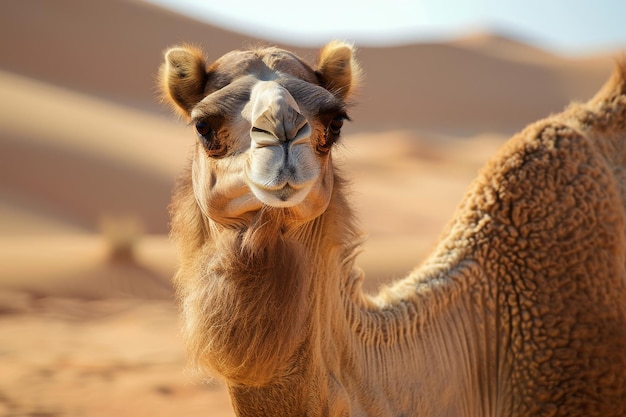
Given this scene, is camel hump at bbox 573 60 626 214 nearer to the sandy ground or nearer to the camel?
the camel

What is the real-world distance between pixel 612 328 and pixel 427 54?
55.4m

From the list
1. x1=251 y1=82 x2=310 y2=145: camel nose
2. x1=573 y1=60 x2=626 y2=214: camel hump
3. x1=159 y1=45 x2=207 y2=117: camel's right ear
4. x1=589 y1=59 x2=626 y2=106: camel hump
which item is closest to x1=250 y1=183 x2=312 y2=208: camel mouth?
x1=251 y1=82 x2=310 y2=145: camel nose

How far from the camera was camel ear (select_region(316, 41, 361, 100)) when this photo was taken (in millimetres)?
3162

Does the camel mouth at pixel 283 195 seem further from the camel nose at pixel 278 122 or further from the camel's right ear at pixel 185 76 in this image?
the camel's right ear at pixel 185 76

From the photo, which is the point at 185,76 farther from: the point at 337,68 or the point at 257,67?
the point at 337,68

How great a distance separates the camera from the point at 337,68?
10.4 feet

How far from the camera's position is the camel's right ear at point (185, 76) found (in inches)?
116

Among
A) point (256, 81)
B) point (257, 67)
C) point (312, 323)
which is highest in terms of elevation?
point (257, 67)

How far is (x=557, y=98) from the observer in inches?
2099

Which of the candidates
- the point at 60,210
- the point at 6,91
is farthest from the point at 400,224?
the point at 6,91

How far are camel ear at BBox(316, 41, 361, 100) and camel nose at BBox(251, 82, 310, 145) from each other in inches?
28.1

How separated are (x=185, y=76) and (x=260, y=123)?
695 mm

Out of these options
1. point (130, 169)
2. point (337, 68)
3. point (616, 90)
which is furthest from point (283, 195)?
point (130, 169)

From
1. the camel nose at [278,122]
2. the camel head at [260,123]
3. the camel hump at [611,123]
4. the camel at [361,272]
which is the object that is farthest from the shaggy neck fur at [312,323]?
the camel hump at [611,123]
